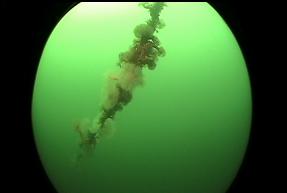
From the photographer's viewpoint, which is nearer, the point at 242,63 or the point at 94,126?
the point at 94,126

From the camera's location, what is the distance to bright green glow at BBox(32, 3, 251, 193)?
5.07 ft

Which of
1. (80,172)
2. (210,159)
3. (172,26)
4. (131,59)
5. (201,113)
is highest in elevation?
(172,26)

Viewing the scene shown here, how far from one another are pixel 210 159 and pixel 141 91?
29cm

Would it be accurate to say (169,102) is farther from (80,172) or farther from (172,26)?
(80,172)

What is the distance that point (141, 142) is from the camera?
5.06 feet

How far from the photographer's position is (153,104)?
5.04 ft

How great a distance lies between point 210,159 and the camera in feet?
5.30

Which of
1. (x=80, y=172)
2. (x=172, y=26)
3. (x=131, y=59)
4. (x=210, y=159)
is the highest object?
(x=172, y=26)

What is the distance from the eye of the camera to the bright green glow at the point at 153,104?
1546mm

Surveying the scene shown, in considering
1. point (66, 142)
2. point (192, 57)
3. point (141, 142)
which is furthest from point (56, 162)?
point (192, 57)

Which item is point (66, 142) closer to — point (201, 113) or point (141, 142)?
point (141, 142)

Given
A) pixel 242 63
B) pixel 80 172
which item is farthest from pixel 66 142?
pixel 242 63

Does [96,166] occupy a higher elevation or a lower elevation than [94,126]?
lower

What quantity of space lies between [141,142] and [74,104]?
0.74ft
